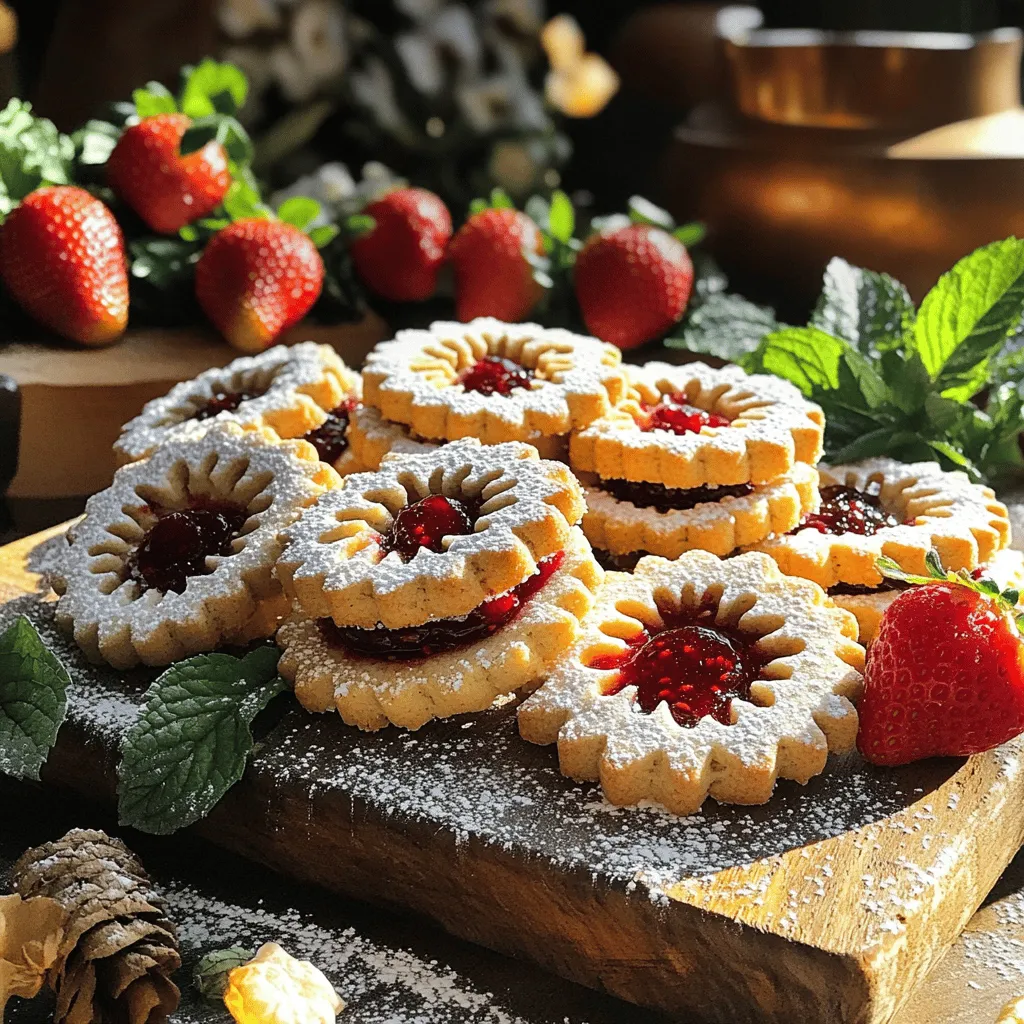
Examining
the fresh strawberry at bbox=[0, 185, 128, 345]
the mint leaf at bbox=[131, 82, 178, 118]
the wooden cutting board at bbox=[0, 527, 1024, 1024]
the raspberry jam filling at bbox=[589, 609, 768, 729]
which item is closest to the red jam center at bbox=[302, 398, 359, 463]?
the wooden cutting board at bbox=[0, 527, 1024, 1024]

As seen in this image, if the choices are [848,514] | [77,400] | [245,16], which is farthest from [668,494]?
[245,16]

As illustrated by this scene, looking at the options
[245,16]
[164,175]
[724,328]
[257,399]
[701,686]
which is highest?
[245,16]

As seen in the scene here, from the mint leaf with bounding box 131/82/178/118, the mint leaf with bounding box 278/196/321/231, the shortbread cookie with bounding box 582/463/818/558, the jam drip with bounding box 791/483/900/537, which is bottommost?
the jam drip with bounding box 791/483/900/537

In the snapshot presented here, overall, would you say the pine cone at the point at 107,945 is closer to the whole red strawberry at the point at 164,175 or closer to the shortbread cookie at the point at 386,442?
the shortbread cookie at the point at 386,442

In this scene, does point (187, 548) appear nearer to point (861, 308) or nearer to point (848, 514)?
point (848, 514)

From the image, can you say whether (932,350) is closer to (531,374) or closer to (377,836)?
(531,374)

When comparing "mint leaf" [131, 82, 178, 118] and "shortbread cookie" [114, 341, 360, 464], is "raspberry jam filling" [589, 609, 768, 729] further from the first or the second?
"mint leaf" [131, 82, 178, 118]

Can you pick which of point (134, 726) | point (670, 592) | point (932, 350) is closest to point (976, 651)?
point (670, 592)
